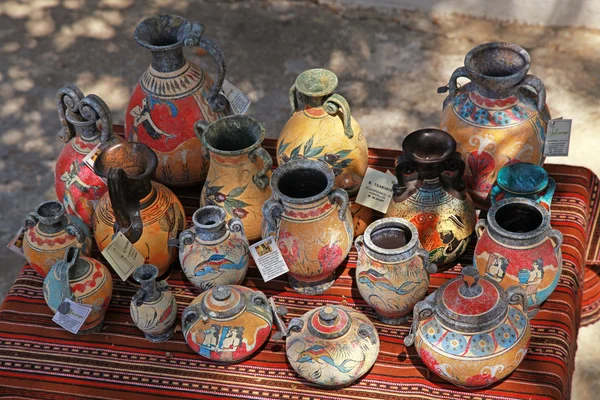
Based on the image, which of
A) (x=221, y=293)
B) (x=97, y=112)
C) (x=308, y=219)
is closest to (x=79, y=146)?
(x=97, y=112)

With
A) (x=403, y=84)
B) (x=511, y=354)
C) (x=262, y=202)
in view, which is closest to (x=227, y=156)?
(x=262, y=202)

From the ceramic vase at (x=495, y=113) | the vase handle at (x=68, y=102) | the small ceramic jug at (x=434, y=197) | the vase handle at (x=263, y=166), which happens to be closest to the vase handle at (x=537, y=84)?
the ceramic vase at (x=495, y=113)

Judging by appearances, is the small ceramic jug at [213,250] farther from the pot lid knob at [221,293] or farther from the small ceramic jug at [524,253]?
the small ceramic jug at [524,253]

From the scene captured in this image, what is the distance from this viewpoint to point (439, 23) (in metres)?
6.44

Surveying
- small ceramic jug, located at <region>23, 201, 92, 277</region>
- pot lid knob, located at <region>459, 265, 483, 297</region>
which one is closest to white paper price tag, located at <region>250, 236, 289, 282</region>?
pot lid knob, located at <region>459, 265, 483, 297</region>

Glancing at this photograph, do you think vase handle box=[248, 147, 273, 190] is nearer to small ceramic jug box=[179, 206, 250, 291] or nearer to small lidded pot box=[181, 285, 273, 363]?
small ceramic jug box=[179, 206, 250, 291]

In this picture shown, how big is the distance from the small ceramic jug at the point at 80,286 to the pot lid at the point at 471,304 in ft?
4.41

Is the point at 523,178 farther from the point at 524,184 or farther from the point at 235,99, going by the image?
the point at 235,99

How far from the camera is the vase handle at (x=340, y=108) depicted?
3.21m

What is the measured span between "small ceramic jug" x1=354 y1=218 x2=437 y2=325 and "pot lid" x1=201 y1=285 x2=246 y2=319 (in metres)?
0.49

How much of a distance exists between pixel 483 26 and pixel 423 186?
3697mm

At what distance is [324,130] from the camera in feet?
10.7

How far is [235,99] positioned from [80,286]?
1193mm

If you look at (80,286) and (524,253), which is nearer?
(524,253)
